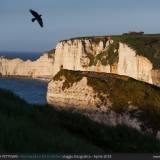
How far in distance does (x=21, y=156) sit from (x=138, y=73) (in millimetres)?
101440

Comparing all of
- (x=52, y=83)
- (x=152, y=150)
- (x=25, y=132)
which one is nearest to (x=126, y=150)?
(x=152, y=150)

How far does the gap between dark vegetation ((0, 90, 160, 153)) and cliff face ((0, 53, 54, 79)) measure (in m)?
149

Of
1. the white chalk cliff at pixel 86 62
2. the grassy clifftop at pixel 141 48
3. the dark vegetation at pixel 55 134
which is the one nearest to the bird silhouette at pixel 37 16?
the dark vegetation at pixel 55 134

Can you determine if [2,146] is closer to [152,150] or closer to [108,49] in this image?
[152,150]

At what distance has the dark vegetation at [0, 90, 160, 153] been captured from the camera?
35.4 ft

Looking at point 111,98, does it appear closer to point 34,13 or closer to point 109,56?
point 34,13

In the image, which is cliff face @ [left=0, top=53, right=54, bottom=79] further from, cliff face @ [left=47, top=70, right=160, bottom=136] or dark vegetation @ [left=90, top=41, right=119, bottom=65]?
cliff face @ [left=47, top=70, right=160, bottom=136]

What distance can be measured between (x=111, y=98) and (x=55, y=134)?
38.9 meters

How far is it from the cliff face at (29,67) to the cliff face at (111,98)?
109 metres

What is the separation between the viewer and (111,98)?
51.2 meters

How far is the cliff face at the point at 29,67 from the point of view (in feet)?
550

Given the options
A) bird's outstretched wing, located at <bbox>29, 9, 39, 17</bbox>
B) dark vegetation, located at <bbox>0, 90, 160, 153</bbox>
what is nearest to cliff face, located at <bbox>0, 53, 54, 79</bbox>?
dark vegetation, located at <bbox>0, 90, 160, 153</bbox>

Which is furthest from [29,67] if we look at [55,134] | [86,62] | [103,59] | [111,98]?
[55,134]

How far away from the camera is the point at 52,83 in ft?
194
